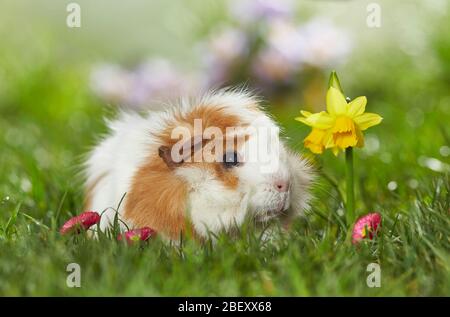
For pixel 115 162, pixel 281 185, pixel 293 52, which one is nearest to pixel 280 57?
pixel 293 52

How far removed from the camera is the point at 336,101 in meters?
2.60

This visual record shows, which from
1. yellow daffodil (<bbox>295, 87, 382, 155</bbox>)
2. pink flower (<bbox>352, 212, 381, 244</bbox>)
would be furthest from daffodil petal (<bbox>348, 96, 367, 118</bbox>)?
pink flower (<bbox>352, 212, 381, 244</bbox>)

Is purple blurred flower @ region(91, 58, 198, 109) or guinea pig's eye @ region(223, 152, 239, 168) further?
purple blurred flower @ region(91, 58, 198, 109)

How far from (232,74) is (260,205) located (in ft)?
12.7

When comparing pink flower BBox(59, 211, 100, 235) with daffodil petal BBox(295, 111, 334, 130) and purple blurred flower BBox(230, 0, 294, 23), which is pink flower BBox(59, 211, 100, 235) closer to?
daffodil petal BBox(295, 111, 334, 130)

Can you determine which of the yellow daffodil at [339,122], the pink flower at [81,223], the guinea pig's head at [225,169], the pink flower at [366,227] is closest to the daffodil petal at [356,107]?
the yellow daffodil at [339,122]

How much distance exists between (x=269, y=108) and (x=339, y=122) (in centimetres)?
84

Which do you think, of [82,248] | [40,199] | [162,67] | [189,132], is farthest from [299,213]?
[162,67]

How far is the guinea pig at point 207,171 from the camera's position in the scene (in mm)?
2578

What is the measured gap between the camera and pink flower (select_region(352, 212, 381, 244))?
8.60 feet

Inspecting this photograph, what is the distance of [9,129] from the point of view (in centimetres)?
573

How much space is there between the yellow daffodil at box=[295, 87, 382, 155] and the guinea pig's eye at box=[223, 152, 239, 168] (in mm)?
257

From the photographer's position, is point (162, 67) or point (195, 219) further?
point (162, 67)

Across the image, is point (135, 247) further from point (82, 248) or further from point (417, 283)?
point (417, 283)
